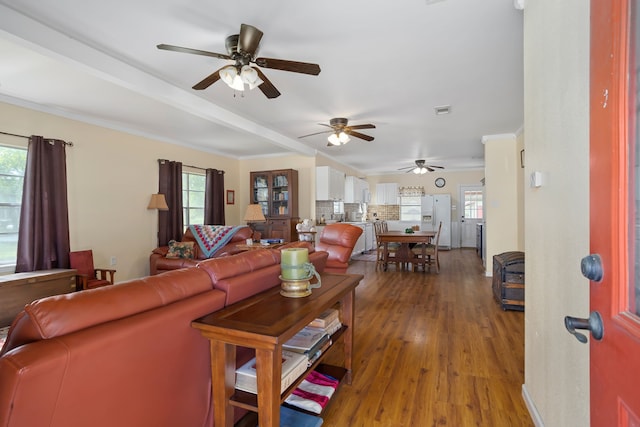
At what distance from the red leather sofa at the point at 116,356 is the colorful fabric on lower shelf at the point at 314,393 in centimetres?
55

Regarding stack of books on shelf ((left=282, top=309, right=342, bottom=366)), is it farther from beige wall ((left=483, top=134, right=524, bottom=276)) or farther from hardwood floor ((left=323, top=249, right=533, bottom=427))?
beige wall ((left=483, top=134, right=524, bottom=276))

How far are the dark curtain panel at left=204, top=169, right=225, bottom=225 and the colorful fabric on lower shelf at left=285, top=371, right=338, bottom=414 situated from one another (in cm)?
484

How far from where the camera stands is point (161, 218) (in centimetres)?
542

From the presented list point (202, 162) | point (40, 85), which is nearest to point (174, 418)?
point (40, 85)

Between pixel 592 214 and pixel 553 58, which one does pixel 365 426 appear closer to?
pixel 592 214

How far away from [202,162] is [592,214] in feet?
21.2

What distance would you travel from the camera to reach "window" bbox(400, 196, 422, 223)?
995 cm

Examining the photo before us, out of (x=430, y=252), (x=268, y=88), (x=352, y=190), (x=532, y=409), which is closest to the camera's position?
(x=532, y=409)

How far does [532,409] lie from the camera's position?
1.77 meters

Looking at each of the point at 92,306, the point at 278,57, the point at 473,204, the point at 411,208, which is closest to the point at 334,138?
the point at 278,57

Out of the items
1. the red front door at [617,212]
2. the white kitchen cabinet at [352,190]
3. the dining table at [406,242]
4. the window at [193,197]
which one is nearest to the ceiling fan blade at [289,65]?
the red front door at [617,212]

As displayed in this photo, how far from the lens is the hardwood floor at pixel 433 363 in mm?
1838

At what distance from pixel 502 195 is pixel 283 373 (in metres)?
5.31

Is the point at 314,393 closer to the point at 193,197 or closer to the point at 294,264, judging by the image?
the point at 294,264
